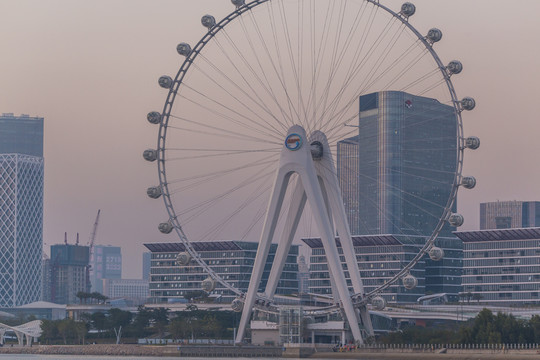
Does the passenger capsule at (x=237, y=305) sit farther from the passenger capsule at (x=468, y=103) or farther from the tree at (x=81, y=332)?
the tree at (x=81, y=332)

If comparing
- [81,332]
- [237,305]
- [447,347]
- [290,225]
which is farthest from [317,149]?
[81,332]

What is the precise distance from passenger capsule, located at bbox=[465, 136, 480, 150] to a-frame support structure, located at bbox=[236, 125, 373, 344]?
15695 mm

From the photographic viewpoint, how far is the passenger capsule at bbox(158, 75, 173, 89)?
13354 cm

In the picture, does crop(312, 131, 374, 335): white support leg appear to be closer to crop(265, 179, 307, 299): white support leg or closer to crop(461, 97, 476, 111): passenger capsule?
crop(265, 179, 307, 299): white support leg

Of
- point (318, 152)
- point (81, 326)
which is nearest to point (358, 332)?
point (318, 152)

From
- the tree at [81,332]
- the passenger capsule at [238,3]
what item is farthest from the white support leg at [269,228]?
the tree at [81,332]

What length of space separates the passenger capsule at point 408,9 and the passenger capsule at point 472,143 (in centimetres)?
1330

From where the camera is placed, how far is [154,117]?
13438 cm

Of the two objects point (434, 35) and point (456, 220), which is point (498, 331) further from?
point (434, 35)

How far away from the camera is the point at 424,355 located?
132625mm

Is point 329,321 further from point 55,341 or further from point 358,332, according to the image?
point 55,341

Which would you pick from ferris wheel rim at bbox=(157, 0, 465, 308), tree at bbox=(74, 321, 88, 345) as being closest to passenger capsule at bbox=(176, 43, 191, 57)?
ferris wheel rim at bbox=(157, 0, 465, 308)

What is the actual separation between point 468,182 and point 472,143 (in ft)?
12.4

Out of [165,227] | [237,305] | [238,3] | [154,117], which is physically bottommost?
[237,305]
